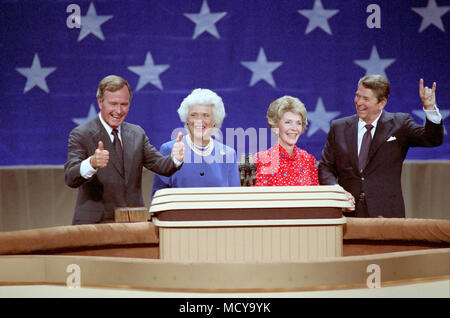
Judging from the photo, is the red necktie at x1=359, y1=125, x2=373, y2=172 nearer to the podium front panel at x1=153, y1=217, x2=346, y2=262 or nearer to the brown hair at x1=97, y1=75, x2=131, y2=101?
the podium front panel at x1=153, y1=217, x2=346, y2=262

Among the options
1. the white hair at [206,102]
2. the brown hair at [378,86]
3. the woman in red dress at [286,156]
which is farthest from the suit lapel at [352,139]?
the white hair at [206,102]

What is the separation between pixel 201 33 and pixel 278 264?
333cm

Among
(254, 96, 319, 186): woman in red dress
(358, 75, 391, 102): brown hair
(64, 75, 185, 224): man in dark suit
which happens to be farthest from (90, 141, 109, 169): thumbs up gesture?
(358, 75, 391, 102): brown hair

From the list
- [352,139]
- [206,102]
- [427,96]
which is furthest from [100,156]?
[427,96]

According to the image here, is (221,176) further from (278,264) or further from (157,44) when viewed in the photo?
(157,44)

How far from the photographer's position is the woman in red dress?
2.77 meters

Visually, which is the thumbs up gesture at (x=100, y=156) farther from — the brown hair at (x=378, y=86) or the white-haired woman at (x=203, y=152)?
the brown hair at (x=378, y=86)

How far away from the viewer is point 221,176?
2.74 meters

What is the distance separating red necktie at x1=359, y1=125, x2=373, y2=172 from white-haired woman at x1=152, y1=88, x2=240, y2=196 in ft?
2.68

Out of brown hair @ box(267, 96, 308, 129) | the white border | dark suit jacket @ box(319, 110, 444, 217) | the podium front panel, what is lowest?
the podium front panel

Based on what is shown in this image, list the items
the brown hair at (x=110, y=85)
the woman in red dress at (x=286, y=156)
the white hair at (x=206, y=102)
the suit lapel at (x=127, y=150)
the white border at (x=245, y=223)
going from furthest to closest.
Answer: the brown hair at (x=110, y=85) < the suit lapel at (x=127, y=150) < the woman in red dress at (x=286, y=156) < the white hair at (x=206, y=102) < the white border at (x=245, y=223)

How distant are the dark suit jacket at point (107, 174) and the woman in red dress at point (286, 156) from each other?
587 mm

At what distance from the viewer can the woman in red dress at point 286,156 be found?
→ 9.10 ft

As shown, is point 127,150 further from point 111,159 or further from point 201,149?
point 201,149
